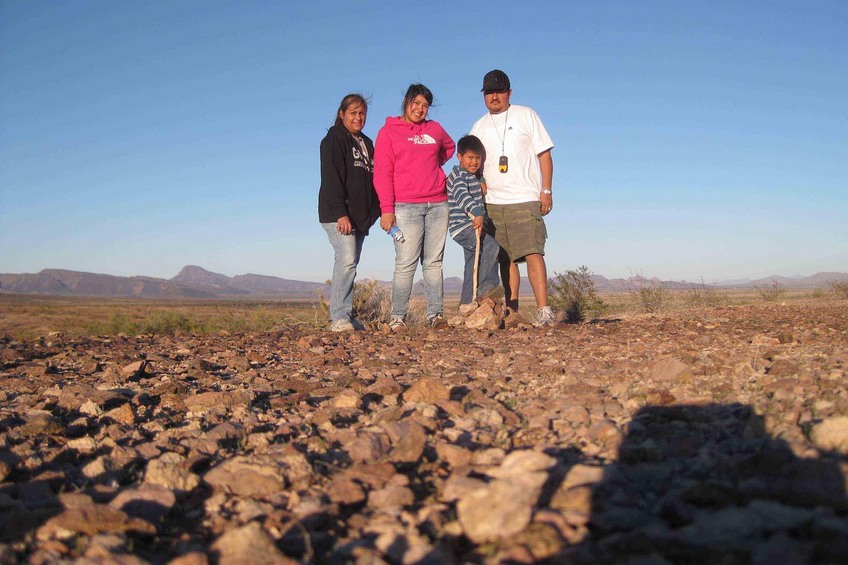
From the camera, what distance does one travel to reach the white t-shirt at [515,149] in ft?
22.6

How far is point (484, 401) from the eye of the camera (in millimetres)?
2930

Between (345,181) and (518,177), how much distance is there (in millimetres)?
1857

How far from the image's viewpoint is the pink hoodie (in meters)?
6.67

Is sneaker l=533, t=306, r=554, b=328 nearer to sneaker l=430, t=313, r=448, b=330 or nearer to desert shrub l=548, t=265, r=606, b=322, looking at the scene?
sneaker l=430, t=313, r=448, b=330

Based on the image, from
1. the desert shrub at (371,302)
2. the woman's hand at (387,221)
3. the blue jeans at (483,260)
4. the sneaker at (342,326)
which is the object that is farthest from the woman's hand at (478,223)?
the desert shrub at (371,302)

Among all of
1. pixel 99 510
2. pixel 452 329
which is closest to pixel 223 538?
pixel 99 510

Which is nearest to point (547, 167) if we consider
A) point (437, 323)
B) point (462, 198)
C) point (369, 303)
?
point (462, 198)

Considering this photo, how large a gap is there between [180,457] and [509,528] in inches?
52.1

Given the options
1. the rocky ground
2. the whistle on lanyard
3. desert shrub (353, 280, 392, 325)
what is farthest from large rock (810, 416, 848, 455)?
desert shrub (353, 280, 392, 325)

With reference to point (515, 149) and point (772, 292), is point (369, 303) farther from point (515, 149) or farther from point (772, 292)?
point (772, 292)

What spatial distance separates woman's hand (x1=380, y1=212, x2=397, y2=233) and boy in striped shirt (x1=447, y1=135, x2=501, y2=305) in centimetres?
65

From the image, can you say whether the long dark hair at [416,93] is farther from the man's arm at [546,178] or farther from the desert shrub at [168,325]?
the desert shrub at [168,325]

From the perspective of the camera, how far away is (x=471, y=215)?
22.1 feet

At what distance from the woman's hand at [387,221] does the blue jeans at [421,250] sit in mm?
79
